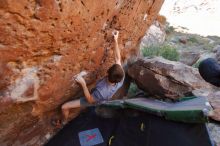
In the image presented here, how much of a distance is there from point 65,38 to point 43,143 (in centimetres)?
192

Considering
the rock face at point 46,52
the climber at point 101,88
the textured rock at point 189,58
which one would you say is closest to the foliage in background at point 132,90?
the rock face at point 46,52

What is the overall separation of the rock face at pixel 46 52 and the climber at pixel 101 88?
0.12 m

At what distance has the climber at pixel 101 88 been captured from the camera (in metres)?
4.37

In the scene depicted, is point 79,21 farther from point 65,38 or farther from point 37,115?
point 37,115

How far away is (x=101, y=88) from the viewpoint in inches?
181

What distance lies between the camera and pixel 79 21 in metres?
3.42

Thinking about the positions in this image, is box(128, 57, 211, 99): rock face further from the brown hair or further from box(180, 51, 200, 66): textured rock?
box(180, 51, 200, 66): textured rock

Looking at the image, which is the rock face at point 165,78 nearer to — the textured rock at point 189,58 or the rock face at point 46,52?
the rock face at point 46,52

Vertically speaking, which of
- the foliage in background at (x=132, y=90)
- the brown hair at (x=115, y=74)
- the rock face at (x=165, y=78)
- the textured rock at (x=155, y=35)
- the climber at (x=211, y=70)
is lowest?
the textured rock at (x=155, y=35)

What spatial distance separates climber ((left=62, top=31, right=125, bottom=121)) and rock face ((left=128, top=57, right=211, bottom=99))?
4.74ft

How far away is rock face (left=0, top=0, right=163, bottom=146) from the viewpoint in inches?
115

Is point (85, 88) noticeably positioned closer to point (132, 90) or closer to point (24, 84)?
point (24, 84)

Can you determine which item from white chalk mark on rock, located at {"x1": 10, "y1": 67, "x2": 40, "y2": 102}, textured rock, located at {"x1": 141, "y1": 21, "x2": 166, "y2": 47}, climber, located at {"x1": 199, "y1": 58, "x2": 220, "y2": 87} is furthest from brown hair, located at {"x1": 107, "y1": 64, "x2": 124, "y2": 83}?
textured rock, located at {"x1": 141, "y1": 21, "x2": 166, "y2": 47}

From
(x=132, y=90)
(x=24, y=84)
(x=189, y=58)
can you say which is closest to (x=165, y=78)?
(x=132, y=90)
